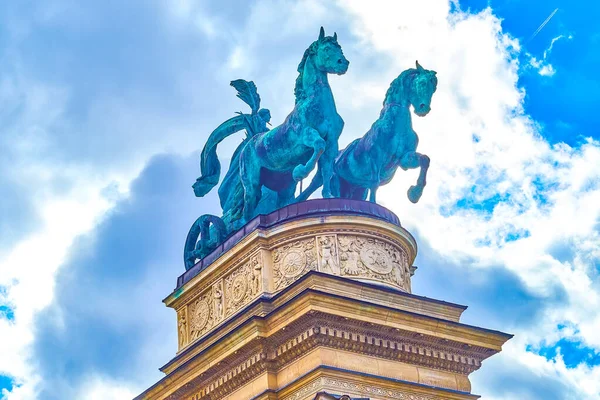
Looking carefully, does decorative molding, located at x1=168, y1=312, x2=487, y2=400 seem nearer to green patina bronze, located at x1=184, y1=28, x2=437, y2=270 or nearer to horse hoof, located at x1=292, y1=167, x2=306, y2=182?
green patina bronze, located at x1=184, y1=28, x2=437, y2=270

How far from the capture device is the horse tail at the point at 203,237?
83.1ft

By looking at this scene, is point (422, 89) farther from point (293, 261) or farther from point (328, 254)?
point (293, 261)

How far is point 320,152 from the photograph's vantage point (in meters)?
23.5

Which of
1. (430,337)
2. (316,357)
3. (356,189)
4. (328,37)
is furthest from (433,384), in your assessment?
(328,37)

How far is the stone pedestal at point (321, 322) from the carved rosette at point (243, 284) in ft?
0.08

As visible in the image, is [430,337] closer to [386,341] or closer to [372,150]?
[386,341]

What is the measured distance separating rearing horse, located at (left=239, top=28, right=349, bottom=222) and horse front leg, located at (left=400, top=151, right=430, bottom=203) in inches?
63.1

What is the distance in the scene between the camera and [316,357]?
20266mm

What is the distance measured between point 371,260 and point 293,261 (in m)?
1.60

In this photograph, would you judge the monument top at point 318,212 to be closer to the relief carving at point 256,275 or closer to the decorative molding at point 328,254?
the decorative molding at point 328,254

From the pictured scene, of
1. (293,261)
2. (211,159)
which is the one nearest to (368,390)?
(293,261)

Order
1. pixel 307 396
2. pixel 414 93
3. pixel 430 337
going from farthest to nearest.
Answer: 1. pixel 414 93
2. pixel 430 337
3. pixel 307 396

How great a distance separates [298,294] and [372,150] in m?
5.38

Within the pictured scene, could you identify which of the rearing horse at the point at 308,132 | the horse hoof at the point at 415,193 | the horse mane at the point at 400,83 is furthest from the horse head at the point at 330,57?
the horse hoof at the point at 415,193
